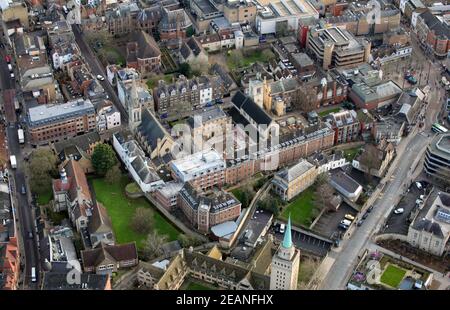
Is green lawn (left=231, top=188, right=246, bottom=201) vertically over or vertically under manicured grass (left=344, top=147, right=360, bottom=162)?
under

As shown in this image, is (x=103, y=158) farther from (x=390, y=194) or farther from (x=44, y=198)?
(x=390, y=194)

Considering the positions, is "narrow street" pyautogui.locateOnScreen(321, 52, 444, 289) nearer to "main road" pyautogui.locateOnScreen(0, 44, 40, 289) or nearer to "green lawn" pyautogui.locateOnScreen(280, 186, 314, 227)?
"green lawn" pyautogui.locateOnScreen(280, 186, 314, 227)

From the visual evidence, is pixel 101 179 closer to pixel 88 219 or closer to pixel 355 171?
pixel 88 219

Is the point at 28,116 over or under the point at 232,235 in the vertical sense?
over

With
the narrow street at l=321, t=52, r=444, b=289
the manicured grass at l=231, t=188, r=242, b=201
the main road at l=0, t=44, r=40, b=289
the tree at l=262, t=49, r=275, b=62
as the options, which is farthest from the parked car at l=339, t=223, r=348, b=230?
the tree at l=262, t=49, r=275, b=62

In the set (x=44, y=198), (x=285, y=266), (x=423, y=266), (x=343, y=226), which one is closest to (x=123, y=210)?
(x=44, y=198)

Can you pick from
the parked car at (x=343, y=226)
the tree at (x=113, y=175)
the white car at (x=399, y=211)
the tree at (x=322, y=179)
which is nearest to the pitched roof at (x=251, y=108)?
the tree at (x=322, y=179)

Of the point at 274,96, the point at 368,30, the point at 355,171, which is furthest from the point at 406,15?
the point at 355,171

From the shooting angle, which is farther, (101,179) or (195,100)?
(195,100)

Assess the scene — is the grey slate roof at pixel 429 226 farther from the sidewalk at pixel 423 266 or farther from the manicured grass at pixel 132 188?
the manicured grass at pixel 132 188
